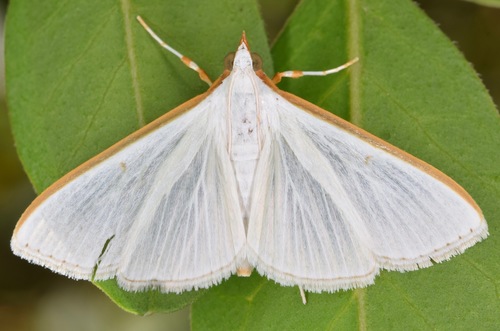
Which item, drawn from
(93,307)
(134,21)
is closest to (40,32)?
(134,21)

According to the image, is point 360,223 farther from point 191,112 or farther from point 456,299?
point 191,112

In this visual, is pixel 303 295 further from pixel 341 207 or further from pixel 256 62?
pixel 256 62

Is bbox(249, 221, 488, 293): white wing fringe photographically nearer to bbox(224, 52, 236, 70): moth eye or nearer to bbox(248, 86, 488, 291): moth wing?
bbox(248, 86, 488, 291): moth wing

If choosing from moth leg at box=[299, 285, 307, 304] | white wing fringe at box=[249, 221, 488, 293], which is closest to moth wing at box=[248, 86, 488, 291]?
white wing fringe at box=[249, 221, 488, 293]

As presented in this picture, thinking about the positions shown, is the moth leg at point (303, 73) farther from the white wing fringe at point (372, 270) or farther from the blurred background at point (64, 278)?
the blurred background at point (64, 278)

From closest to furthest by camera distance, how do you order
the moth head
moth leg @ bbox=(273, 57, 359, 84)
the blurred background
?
the moth head, moth leg @ bbox=(273, 57, 359, 84), the blurred background

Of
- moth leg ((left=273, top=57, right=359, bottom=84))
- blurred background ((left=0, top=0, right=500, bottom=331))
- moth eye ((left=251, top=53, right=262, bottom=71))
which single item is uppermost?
moth eye ((left=251, top=53, right=262, bottom=71))

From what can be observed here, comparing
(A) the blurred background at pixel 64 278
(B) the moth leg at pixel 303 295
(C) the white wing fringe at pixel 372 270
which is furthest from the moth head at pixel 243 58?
(A) the blurred background at pixel 64 278
